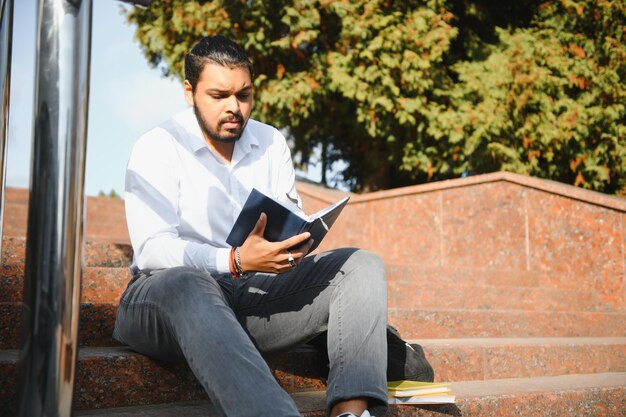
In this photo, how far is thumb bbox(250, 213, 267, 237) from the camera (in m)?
2.15

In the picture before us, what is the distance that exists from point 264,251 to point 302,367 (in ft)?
2.83

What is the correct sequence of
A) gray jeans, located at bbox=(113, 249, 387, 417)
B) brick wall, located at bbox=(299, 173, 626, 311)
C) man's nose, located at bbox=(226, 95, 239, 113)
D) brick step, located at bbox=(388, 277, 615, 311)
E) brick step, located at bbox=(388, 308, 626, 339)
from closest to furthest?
gray jeans, located at bbox=(113, 249, 387, 417) < man's nose, located at bbox=(226, 95, 239, 113) < brick step, located at bbox=(388, 308, 626, 339) < brick step, located at bbox=(388, 277, 615, 311) < brick wall, located at bbox=(299, 173, 626, 311)

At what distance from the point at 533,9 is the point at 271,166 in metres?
8.10

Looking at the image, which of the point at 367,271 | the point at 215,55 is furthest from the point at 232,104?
the point at 367,271

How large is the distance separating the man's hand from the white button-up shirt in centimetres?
10

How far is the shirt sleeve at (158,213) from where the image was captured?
7.60 ft

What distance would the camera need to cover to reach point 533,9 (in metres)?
9.64

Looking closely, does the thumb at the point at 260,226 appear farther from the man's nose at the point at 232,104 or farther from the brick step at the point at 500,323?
the brick step at the point at 500,323

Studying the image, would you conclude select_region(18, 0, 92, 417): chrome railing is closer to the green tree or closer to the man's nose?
the man's nose

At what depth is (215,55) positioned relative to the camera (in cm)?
267

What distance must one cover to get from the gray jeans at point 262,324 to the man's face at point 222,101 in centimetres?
66

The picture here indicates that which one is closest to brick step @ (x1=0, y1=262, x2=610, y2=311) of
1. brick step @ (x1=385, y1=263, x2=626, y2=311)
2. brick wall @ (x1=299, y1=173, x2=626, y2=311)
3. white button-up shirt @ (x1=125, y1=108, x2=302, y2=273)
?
brick step @ (x1=385, y1=263, x2=626, y2=311)

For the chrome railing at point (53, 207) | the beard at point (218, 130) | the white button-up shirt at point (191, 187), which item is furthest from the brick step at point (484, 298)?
the chrome railing at point (53, 207)

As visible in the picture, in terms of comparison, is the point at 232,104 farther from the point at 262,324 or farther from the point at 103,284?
the point at 103,284
